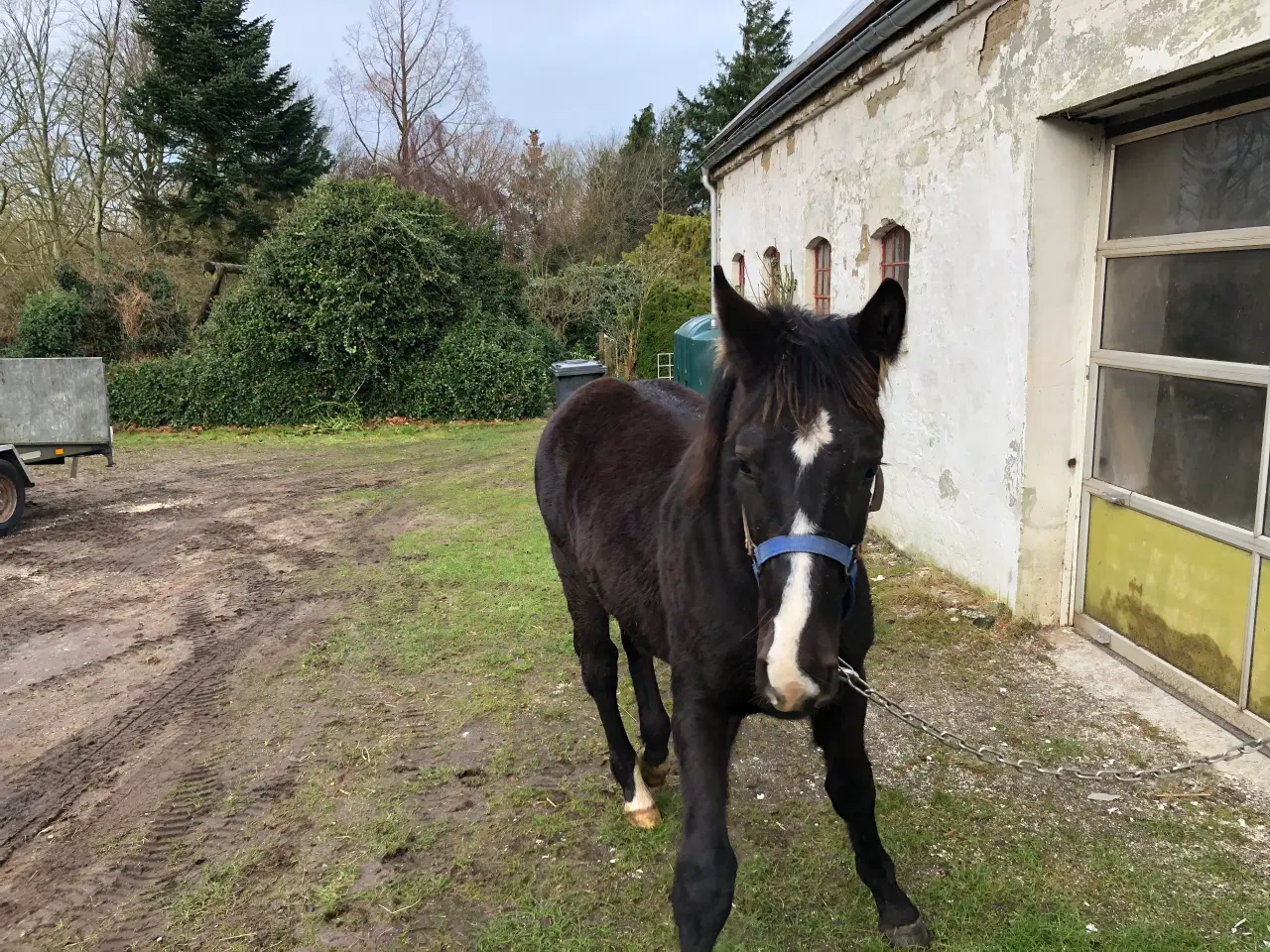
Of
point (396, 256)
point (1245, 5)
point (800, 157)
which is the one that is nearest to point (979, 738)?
point (1245, 5)

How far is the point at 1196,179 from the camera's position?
12.5 ft

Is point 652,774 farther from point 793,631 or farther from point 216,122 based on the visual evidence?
point 216,122

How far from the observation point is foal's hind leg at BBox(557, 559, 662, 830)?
320 cm

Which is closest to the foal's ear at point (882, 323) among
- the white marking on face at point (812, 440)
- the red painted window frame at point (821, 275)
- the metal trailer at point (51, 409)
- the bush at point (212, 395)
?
the white marking on face at point (812, 440)

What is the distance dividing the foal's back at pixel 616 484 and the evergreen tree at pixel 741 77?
93.8 feet

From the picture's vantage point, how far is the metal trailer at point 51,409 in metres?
8.61

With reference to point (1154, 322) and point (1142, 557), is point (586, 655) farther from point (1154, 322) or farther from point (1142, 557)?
point (1154, 322)

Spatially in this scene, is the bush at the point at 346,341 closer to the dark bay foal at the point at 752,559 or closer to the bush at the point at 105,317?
the bush at the point at 105,317

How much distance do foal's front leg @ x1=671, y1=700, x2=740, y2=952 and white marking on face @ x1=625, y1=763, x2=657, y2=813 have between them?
99 centimetres

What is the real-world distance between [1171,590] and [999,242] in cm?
222

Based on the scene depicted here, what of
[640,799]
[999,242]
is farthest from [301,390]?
[640,799]

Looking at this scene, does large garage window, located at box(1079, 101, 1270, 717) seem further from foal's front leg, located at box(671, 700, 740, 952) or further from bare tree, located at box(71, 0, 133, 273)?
bare tree, located at box(71, 0, 133, 273)

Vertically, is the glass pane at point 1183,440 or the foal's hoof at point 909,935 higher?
the glass pane at point 1183,440

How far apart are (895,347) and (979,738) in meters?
2.46
